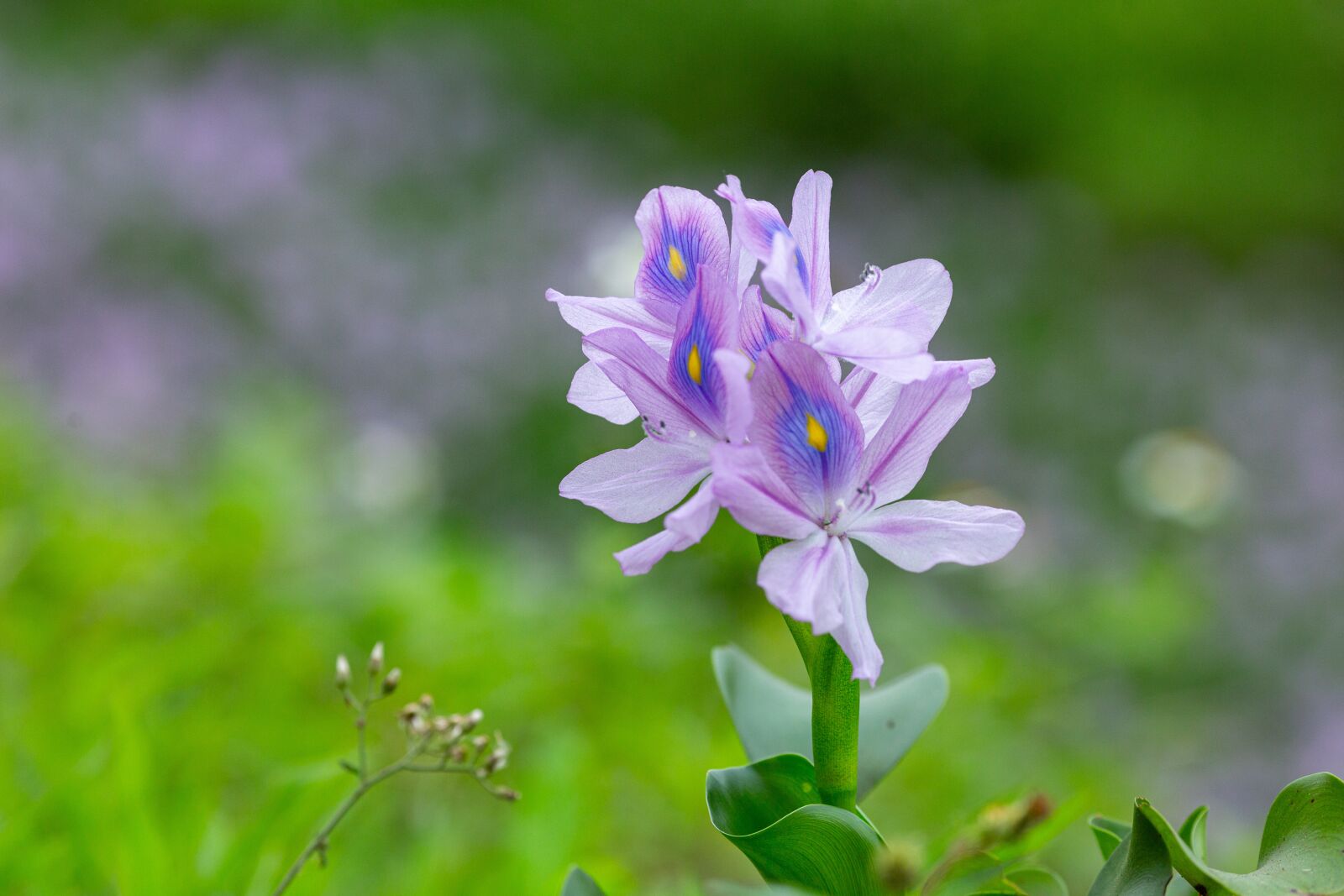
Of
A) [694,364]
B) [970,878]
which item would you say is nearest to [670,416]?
[694,364]

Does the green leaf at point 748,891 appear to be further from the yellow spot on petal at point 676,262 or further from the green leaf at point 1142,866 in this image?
the yellow spot on petal at point 676,262

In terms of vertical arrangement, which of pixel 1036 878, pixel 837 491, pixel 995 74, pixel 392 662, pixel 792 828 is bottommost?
pixel 995 74

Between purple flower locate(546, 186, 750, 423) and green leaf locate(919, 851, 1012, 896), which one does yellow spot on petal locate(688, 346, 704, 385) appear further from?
green leaf locate(919, 851, 1012, 896)

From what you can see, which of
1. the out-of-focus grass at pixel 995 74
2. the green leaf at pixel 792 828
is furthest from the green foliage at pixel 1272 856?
the out-of-focus grass at pixel 995 74

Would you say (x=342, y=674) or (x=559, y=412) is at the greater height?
(x=342, y=674)

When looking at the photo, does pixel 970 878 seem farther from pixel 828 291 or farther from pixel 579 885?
pixel 828 291

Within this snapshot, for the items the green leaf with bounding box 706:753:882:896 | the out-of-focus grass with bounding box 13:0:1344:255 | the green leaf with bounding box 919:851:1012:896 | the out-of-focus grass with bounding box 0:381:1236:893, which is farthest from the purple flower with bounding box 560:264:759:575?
the out-of-focus grass with bounding box 13:0:1344:255

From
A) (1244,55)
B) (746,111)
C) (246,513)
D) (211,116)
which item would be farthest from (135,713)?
(1244,55)
